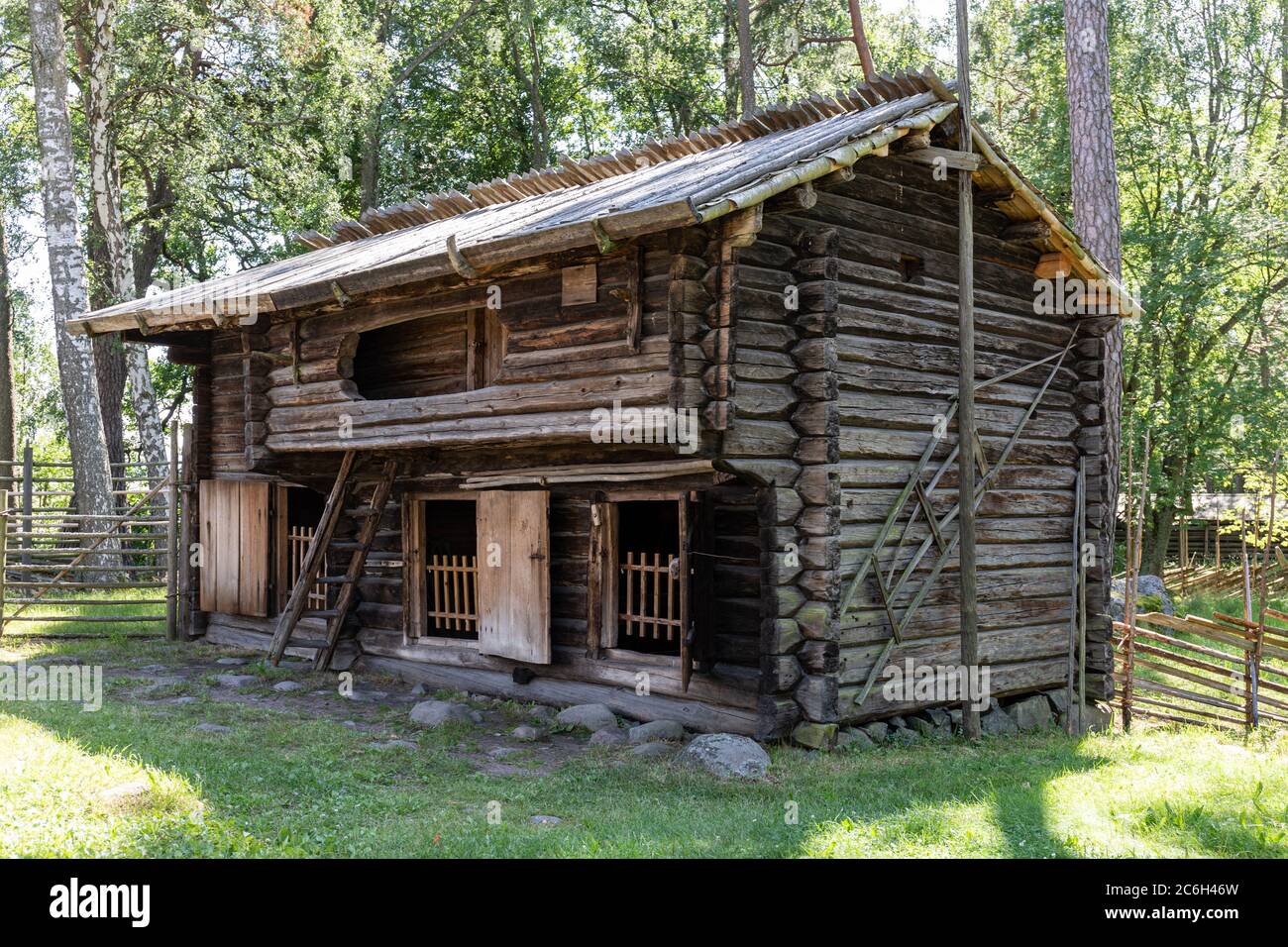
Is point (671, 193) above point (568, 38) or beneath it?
beneath

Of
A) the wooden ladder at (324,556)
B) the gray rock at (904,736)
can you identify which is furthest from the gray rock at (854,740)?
the wooden ladder at (324,556)

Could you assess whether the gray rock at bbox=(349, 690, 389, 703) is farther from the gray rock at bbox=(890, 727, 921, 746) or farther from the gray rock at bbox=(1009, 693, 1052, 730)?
the gray rock at bbox=(1009, 693, 1052, 730)

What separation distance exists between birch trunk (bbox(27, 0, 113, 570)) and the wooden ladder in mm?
6185

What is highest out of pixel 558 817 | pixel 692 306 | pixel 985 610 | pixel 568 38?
pixel 568 38

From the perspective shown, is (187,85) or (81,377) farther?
(187,85)

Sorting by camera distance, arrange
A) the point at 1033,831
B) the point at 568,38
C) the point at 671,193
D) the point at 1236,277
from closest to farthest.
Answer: the point at 1033,831 → the point at 671,193 → the point at 1236,277 → the point at 568,38

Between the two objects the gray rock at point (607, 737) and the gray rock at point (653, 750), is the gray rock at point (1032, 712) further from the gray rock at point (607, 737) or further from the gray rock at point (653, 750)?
the gray rock at point (607, 737)

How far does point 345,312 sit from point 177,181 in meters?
10.7

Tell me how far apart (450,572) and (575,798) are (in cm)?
576

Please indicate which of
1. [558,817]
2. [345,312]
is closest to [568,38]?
[345,312]

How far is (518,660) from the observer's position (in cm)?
1114

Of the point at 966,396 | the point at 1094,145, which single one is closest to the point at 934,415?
the point at 966,396

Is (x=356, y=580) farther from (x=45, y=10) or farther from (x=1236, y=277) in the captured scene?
(x=1236, y=277)

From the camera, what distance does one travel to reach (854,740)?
9.09 metres
